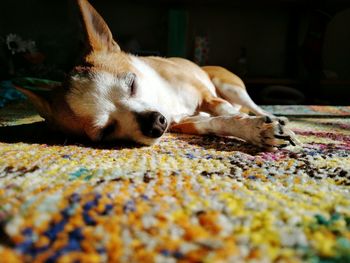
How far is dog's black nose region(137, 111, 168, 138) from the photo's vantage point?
42.9 inches

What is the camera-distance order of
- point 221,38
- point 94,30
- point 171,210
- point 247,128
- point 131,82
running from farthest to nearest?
point 221,38, point 94,30, point 131,82, point 247,128, point 171,210

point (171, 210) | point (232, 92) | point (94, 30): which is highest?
point (94, 30)

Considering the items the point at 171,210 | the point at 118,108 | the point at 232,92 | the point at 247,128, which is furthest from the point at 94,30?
the point at 171,210

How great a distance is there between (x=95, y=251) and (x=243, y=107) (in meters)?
1.84

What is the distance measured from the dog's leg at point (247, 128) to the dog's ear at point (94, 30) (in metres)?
0.49

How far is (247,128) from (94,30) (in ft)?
2.73

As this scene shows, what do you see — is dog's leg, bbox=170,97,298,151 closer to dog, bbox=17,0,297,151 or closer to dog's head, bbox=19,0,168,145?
dog, bbox=17,0,297,151

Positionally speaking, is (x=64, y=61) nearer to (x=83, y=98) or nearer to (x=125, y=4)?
(x=125, y=4)

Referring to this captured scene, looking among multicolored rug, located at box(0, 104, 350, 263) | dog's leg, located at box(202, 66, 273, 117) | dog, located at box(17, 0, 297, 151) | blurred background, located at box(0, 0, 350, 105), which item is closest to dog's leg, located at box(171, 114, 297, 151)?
dog, located at box(17, 0, 297, 151)

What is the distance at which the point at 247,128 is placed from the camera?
109 cm

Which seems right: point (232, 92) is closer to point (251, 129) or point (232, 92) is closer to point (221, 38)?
point (251, 129)

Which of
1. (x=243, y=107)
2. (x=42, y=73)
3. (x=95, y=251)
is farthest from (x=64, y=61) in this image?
(x=95, y=251)

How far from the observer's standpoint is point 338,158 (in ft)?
2.87

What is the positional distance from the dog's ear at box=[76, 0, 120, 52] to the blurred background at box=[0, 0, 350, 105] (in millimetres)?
2035
